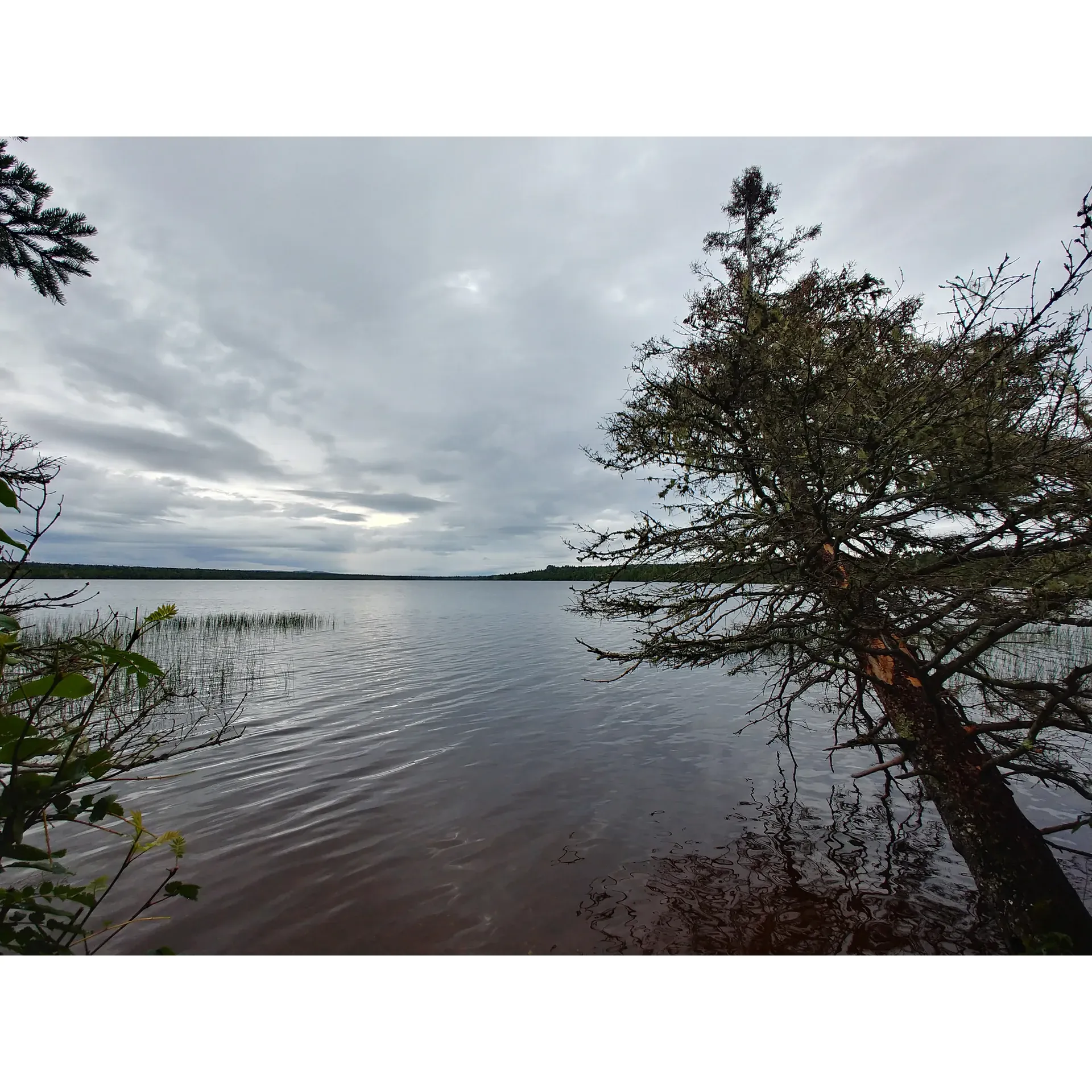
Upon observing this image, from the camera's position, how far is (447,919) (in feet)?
16.6

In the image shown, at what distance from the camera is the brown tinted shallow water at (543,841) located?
4887mm

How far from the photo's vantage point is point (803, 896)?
5.42 metres

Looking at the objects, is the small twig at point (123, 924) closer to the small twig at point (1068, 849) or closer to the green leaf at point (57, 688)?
the green leaf at point (57, 688)

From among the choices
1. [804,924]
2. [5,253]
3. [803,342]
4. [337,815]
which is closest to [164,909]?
[337,815]

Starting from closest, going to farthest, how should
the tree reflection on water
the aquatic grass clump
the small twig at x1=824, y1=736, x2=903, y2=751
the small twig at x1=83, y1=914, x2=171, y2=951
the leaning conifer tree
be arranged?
1. the small twig at x1=83, y1=914, x2=171, y2=951
2. the leaning conifer tree
3. the small twig at x1=824, y1=736, x2=903, y2=751
4. the tree reflection on water
5. the aquatic grass clump

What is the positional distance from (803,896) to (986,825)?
2149mm

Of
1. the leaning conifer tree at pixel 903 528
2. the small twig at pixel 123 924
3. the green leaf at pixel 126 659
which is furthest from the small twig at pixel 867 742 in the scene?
the green leaf at pixel 126 659

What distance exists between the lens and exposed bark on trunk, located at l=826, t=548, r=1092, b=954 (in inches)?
150

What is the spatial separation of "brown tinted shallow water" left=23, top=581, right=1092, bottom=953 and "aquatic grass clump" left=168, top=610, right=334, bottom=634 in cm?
1755

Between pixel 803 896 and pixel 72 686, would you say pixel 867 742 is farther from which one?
pixel 72 686

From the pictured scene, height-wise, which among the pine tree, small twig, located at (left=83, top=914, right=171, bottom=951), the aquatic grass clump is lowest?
small twig, located at (left=83, top=914, right=171, bottom=951)

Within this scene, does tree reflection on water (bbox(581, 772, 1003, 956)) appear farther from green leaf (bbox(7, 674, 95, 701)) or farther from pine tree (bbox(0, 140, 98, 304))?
pine tree (bbox(0, 140, 98, 304))

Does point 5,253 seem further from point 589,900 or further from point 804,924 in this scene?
point 804,924

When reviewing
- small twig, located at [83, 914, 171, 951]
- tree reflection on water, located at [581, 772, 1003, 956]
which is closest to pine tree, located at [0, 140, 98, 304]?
small twig, located at [83, 914, 171, 951]
